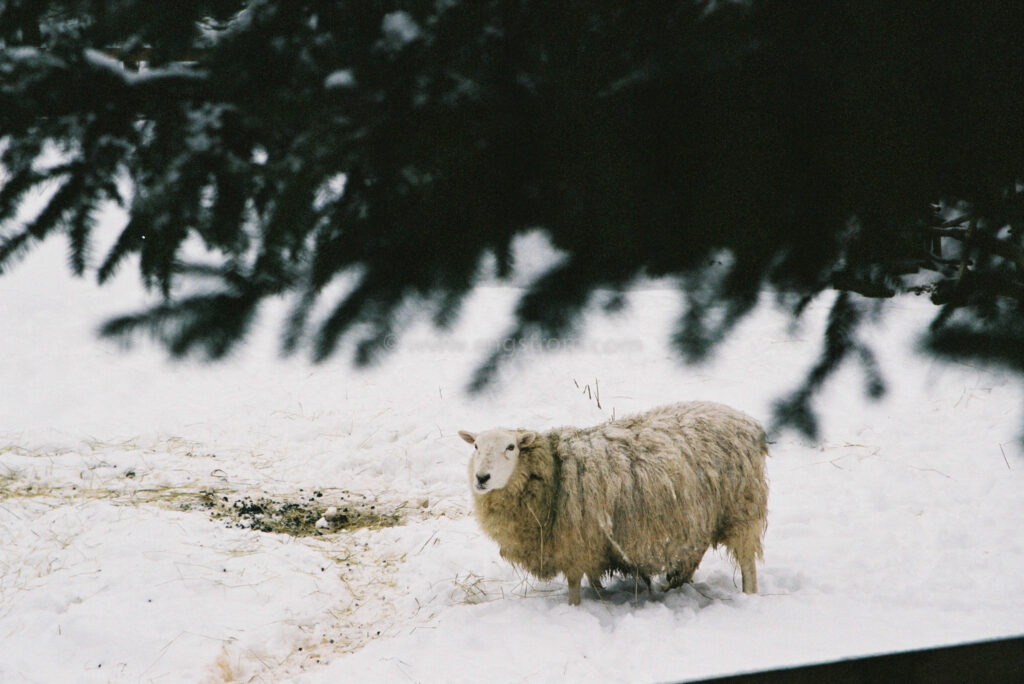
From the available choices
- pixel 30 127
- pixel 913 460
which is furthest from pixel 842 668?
pixel 913 460

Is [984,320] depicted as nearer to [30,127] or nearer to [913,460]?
[30,127]

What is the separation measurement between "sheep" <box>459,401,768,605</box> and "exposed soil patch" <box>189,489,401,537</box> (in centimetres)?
122

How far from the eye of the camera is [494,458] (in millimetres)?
2383

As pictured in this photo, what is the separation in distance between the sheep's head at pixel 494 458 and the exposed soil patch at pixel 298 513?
133cm

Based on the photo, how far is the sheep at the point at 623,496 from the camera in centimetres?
240

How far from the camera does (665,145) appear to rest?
3.21 ft

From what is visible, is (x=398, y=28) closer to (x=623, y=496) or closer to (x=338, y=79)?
(x=338, y=79)

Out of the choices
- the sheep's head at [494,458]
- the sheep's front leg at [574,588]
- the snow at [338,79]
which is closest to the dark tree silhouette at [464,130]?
the snow at [338,79]

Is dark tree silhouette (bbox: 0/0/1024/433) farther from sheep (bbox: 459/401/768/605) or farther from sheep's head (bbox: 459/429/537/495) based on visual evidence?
sheep (bbox: 459/401/768/605)

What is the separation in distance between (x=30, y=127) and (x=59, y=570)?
252cm

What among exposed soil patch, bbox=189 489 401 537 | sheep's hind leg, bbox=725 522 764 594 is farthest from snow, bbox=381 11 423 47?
exposed soil patch, bbox=189 489 401 537

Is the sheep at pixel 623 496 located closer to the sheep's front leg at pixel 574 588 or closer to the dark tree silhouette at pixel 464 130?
the sheep's front leg at pixel 574 588

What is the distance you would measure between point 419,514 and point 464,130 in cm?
294

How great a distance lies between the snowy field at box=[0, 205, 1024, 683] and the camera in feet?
7.13
